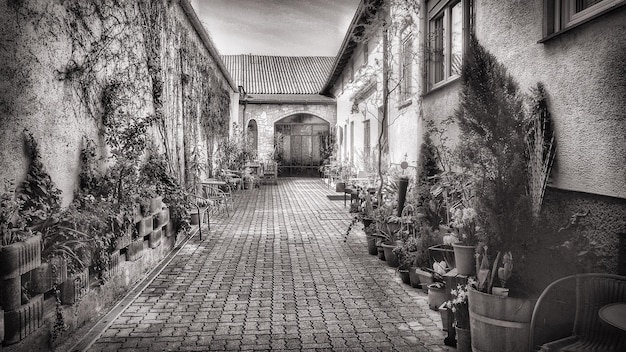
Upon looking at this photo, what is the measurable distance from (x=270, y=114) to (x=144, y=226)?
19.4 m

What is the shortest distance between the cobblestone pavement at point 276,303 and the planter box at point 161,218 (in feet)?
1.73

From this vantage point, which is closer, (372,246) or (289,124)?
(372,246)

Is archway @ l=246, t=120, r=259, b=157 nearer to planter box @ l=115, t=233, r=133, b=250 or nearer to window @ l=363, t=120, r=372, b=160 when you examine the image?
window @ l=363, t=120, r=372, b=160

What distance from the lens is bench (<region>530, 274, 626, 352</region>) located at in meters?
2.53

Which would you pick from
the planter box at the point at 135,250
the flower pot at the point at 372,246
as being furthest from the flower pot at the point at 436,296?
the planter box at the point at 135,250

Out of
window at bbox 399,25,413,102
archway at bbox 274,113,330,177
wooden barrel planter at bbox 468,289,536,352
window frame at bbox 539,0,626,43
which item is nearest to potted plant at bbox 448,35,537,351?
wooden barrel planter at bbox 468,289,536,352

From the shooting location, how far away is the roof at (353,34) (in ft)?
35.1

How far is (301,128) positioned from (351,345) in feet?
70.9

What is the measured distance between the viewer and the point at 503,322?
304cm

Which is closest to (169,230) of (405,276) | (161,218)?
(161,218)

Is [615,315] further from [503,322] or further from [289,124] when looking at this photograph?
[289,124]

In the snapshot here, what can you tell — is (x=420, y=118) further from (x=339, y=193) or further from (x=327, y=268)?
(x=339, y=193)

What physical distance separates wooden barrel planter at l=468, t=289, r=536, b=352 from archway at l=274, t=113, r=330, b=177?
21744 mm

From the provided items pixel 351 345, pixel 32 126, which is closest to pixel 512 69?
pixel 351 345
